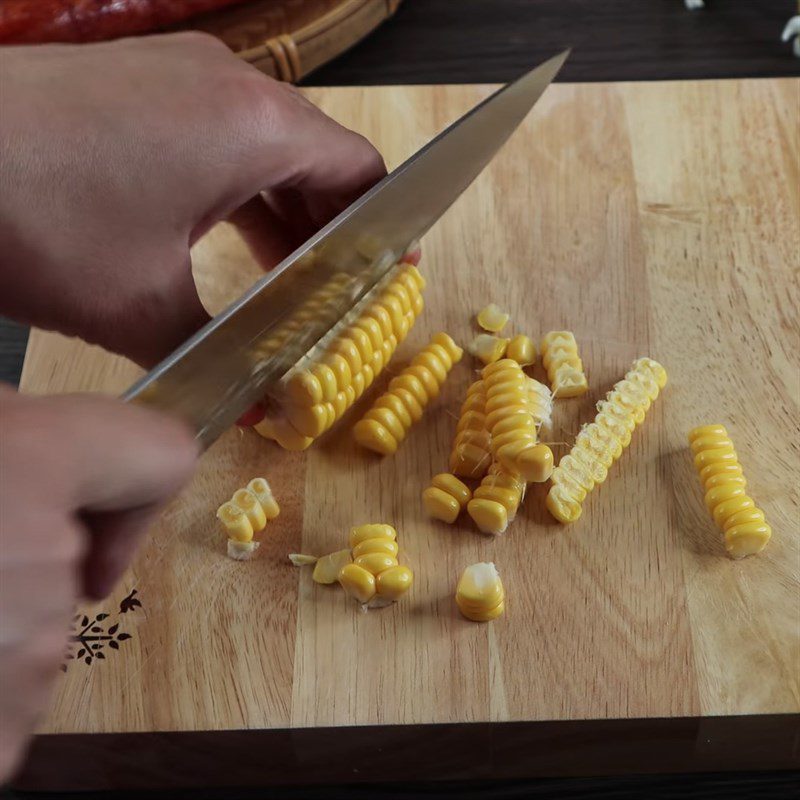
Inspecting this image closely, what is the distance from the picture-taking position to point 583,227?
187 centimetres

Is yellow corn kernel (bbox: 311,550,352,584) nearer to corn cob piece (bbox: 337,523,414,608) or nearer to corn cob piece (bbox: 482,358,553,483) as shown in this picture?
corn cob piece (bbox: 337,523,414,608)

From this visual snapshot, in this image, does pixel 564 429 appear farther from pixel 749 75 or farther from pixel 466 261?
pixel 749 75

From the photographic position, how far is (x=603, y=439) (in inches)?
61.6

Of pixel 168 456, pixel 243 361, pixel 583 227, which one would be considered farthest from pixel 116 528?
pixel 583 227

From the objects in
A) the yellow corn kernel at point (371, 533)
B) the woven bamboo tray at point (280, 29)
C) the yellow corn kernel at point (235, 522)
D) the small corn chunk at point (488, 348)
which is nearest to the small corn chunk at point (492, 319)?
the small corn chunk at point (488, 348)

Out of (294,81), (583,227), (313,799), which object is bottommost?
(313,799)

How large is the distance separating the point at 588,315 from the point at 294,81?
102 centimetres

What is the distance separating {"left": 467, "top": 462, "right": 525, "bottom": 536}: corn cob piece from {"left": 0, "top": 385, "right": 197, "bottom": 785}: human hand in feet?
1.75

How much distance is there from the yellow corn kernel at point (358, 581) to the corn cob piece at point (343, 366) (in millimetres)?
220

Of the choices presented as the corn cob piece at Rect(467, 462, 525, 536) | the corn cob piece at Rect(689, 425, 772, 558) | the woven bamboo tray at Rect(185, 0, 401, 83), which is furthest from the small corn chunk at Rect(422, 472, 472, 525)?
the woven bamboo tray at Rect(185, 0, 401, 83)

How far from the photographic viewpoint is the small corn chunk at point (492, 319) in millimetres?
1738

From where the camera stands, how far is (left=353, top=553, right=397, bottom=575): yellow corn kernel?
1448 millimetres

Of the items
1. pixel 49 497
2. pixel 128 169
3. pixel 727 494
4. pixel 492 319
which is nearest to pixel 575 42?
pixel 492 319

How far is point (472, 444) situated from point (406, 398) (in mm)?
122
